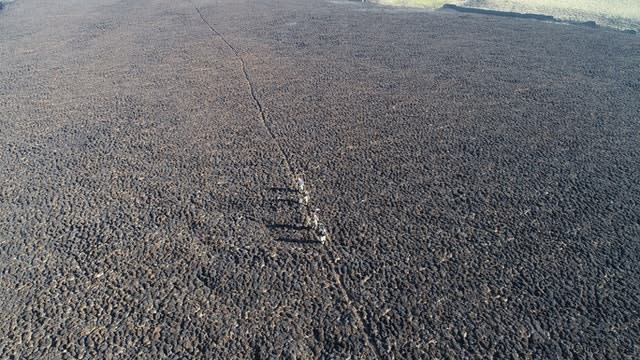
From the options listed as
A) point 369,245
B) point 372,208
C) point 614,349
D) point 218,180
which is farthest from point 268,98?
point 614,349

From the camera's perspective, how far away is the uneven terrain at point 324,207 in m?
5.05

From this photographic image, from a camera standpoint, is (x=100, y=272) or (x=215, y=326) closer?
(x=215, y=326)

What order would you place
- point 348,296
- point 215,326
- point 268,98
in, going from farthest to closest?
point 268,98 → point 348,296 → point 215,326

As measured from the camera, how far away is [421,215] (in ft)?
22.5

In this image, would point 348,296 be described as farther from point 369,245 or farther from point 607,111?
point 607,111

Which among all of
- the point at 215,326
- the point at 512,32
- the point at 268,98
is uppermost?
the point at 512,32

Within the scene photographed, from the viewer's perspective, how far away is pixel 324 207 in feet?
23.2

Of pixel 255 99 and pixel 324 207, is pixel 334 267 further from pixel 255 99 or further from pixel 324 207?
Result: pixel 255 99

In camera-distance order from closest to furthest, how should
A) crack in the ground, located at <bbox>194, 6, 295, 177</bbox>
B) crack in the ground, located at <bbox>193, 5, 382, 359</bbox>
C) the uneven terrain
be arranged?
crack in the ground, located at <bbox>193, 5, 382, 359</bbox> < the uneven terrain < crack in the ground, located at <bbox>194, 6, 295, 177</bbox>

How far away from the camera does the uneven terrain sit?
5.05m

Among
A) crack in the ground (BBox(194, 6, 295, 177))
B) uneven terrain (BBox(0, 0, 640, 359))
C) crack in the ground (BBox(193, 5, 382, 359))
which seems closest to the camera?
crack in the ground (BBox(193, 5, 382, 359))

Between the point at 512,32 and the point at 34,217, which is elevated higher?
the point at 512,32

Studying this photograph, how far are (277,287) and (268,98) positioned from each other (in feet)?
22.5

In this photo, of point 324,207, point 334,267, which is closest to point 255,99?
point 324,207
